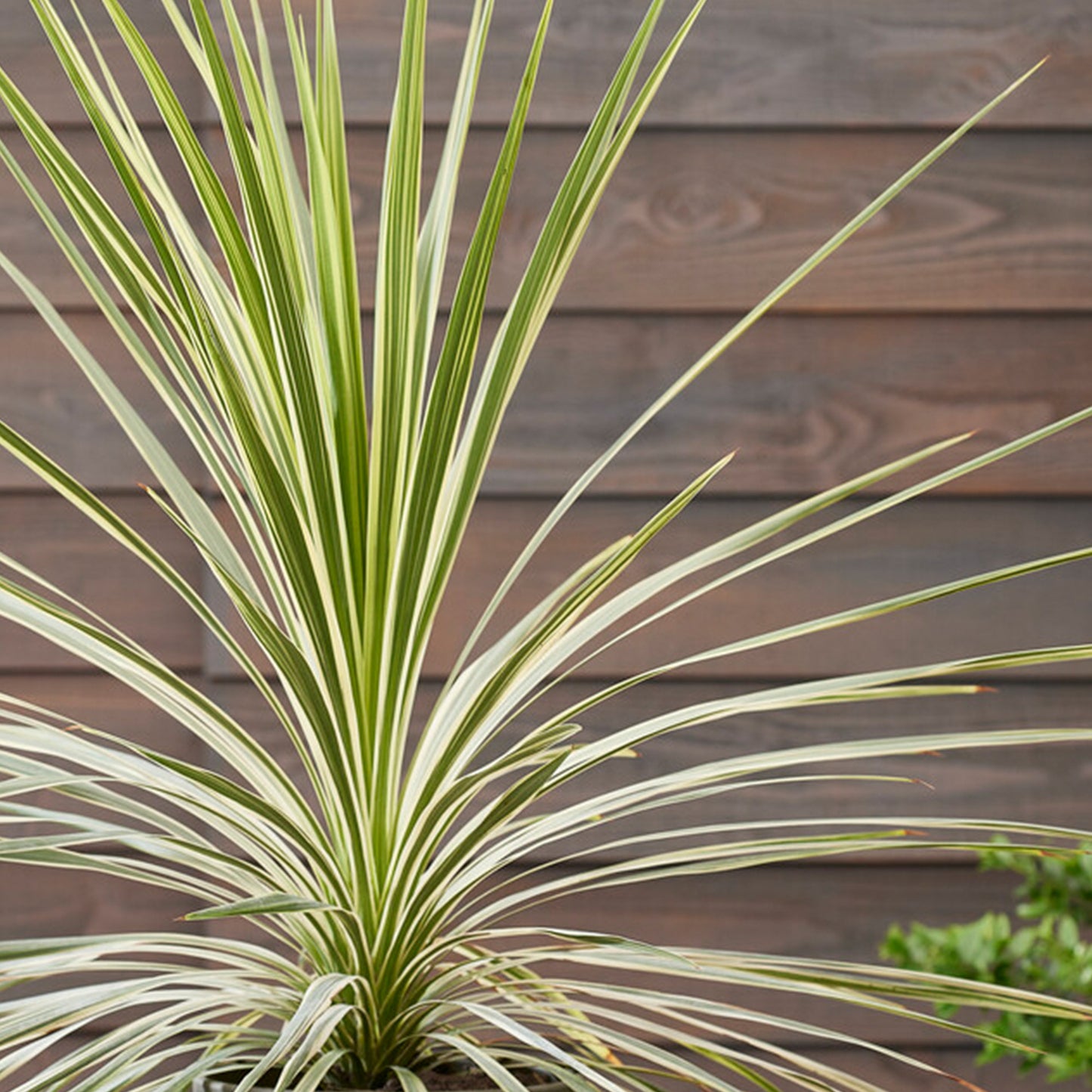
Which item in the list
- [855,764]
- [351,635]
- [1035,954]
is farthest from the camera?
[855,764]

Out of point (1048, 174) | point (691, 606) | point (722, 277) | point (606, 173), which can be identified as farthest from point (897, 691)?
point (1048, 174)

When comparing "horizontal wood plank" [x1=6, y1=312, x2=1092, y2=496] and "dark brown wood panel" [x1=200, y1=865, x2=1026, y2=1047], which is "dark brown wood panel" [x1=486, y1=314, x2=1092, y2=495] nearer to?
"horizontal wood plank" [x1=6, y1=312, x2=1092, y2=496]

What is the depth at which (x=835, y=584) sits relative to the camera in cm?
135

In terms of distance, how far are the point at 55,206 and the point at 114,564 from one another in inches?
14.9

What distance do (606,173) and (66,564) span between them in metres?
0.81

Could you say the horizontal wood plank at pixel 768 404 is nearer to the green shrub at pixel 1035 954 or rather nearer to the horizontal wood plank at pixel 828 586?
the horizontal wood plank at pixel 828 586

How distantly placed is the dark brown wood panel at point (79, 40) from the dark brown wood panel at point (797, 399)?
1.57ft

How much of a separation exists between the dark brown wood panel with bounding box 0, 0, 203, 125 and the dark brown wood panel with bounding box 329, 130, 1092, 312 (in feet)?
0.68

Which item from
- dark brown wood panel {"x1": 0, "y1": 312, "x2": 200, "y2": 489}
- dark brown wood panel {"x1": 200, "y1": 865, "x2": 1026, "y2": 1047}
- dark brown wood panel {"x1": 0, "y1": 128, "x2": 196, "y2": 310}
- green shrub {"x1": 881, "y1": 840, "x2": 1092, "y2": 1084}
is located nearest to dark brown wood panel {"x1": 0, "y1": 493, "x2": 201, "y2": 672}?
dark brown wood panel {"x1": 0, "y1": 312, "x2": 200, "y2": 489}

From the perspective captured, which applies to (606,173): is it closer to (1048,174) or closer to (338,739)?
(338,739)

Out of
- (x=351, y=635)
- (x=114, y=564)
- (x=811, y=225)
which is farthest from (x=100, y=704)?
(x=811, y=225)

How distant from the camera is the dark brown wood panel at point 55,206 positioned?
54.2 inches

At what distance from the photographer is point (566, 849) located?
132cm

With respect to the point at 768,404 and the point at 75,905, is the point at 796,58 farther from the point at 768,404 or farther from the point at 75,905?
the point at 75,905
